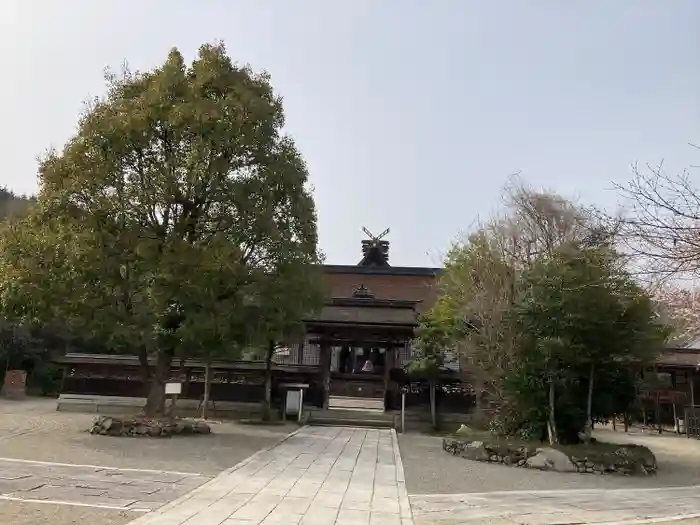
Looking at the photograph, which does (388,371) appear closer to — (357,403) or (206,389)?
(357,403)

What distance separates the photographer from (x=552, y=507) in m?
7.29

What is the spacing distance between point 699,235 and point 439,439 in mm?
11005

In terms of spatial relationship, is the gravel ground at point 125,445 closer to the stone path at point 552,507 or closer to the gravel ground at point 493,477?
the gravel ground at point 493,477

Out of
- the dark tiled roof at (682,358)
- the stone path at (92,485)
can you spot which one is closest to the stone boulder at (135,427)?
the stone path at (92,485)

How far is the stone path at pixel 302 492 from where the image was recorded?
5.82 m

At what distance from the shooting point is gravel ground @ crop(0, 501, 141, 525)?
526 cm

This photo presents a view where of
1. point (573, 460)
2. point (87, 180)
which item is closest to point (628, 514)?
point (573, 460)

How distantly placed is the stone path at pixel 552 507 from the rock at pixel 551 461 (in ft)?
5.89

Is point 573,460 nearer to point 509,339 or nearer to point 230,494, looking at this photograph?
point 509,339

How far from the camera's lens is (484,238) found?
49.4ft

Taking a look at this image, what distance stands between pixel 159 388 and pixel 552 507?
882 centimetres

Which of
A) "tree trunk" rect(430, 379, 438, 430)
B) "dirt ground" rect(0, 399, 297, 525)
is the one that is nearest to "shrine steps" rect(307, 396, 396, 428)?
"tree trunk" rect(430, 379, 438, 430)

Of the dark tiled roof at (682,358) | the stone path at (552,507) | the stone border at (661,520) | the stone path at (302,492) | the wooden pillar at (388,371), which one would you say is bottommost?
the stone path at (552,507)

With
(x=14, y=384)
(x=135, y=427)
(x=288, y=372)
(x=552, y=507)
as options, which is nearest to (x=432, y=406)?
(x=288, y=372)
